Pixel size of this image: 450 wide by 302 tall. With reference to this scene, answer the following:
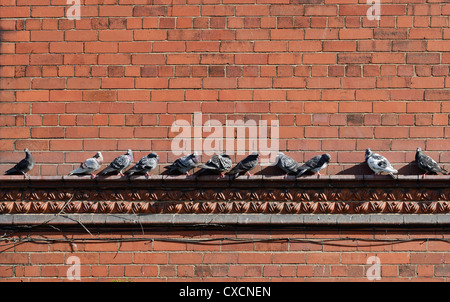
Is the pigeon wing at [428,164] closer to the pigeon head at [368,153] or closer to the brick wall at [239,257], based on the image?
the pigeon head at [368,153]

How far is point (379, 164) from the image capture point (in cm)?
599

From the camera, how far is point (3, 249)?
6.25m

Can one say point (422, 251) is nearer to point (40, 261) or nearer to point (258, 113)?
point (258, 113)

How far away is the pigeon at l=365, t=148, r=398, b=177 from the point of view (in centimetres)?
598

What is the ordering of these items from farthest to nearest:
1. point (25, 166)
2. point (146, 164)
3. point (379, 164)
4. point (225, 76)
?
point (225, 76), point (25, 166), point (146, 164), point (379, 164)

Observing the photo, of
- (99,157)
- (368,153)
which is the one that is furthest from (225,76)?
(368,153)

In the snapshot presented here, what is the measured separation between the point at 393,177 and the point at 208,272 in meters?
1.89

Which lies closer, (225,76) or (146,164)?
(146,164)

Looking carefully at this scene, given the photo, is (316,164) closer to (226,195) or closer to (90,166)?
(226,195)

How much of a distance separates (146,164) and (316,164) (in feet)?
5.06

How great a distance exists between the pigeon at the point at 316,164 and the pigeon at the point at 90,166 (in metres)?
1.85

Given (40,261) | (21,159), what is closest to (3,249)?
(40,261)

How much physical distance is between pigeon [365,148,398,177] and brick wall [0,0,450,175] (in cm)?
20

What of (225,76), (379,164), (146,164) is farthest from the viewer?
(225,76)
